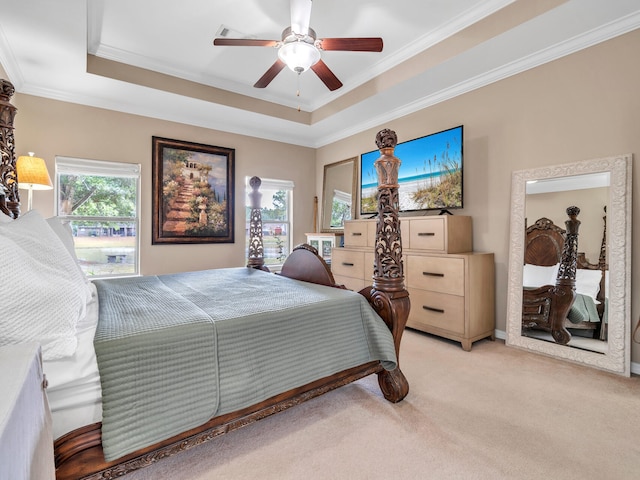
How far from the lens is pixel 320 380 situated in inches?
67.3

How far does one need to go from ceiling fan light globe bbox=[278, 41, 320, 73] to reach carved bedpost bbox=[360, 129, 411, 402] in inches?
35.1

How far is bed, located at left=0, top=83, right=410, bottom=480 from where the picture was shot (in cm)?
107

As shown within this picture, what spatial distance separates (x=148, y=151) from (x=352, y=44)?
299cm

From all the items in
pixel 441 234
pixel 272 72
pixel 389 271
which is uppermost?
pixel 272 72

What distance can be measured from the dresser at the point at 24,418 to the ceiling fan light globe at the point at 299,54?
229 centimetres

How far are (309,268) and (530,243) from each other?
6.58 feet

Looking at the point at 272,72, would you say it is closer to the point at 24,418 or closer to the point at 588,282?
the point at 24,418

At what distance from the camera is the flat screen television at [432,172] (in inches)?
135

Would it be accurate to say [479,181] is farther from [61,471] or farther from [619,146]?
[61,471]

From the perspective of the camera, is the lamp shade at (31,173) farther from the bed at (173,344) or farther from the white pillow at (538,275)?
the white pillow at (538,275)

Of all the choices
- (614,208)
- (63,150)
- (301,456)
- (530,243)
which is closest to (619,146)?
(614,208)

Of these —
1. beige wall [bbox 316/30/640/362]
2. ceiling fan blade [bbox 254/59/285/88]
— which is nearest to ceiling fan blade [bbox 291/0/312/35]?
ceiling fan blade [bbox 254/59/285/88]

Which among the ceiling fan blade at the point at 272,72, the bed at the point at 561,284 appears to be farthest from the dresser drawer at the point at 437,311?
the ceiling fan blade at the point at 272,72

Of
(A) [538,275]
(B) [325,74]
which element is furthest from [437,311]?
(B) [325,74]
